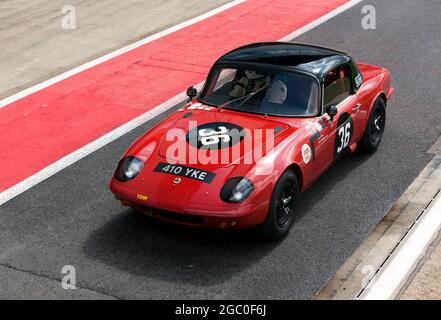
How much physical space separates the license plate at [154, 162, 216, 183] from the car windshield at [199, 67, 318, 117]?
1.33 meters

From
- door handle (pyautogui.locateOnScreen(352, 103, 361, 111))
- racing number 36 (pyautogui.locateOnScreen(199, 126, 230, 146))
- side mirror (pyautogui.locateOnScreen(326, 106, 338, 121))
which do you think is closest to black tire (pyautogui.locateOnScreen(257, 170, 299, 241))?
racing number 36 (pyautogui.locateOnScreen(199, 126, 230, 146))

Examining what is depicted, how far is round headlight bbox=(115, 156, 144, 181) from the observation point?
7461mm

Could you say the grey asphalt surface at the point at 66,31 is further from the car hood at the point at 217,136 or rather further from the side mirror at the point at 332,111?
the side mirror at the point at 332,111

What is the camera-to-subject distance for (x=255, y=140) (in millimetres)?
7672

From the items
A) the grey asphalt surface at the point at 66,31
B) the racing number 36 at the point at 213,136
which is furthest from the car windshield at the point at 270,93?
the grey asphalt surface at the point at 66,31

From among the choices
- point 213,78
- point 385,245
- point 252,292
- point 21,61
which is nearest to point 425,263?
point 385,245

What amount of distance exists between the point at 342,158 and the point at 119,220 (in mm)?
3182

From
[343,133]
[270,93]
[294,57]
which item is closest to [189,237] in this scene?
[270,93]

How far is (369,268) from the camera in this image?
710 cm

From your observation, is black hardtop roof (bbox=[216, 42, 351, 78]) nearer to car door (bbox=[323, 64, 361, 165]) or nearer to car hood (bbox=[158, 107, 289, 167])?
car door (bbox=[323, 64, 361, 165])

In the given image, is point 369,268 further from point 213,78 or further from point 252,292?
point 213,78

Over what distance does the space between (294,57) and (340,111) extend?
85 centimetres

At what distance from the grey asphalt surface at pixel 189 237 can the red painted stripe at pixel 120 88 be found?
0.71 m

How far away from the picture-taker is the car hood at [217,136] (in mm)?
7461
